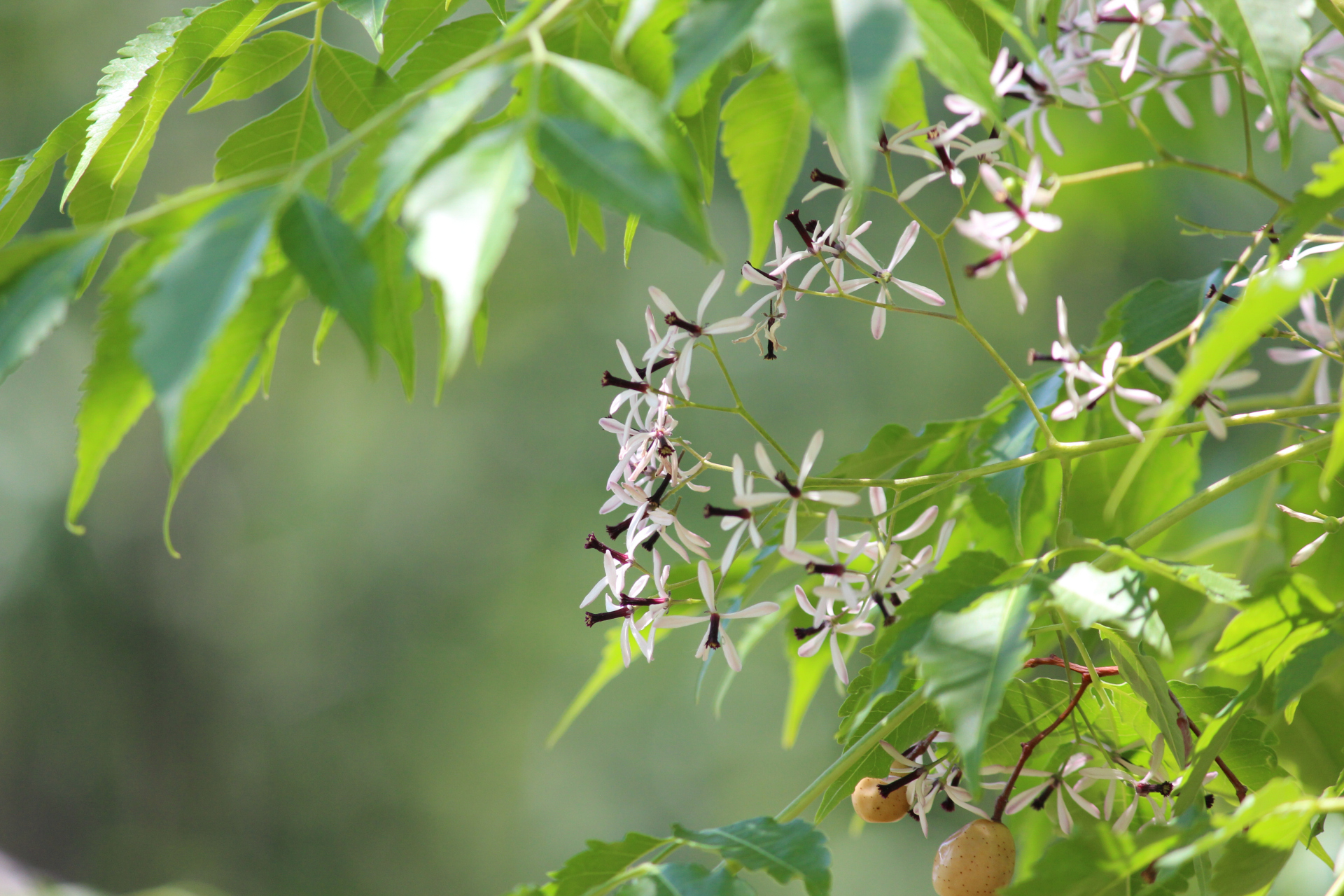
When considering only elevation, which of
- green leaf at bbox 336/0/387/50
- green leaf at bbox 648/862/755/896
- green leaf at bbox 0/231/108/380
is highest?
green leaf at bbox 336/0/387/50

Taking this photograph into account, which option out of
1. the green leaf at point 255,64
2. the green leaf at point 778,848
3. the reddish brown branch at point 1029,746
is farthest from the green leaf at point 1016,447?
the green leaf at point 255,64

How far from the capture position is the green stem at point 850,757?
1.30ft

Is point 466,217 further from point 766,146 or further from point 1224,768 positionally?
point 1224,768

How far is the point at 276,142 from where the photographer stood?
0.46 meters

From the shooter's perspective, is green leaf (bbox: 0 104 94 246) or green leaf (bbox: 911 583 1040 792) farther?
green leaf (bbox: 0 104 94 246)

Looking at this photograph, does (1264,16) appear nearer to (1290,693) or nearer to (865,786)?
(1290,693)

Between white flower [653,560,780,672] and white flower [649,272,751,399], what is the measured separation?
0.08 metres

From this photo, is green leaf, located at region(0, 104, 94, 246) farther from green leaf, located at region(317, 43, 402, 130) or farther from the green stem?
the green stem

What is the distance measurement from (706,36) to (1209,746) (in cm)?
28

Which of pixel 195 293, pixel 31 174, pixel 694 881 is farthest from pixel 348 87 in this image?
pixel 694 881

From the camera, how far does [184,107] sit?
11.1 feet

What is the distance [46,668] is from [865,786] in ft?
12.5

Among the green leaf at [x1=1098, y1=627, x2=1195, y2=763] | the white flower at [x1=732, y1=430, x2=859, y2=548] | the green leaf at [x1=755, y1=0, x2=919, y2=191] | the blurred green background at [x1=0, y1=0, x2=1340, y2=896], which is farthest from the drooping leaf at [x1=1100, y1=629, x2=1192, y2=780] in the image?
the blurred green background at [x1=0, y1=0, x2=1340, y2=896]

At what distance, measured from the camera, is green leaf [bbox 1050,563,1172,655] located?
1.05 ft
